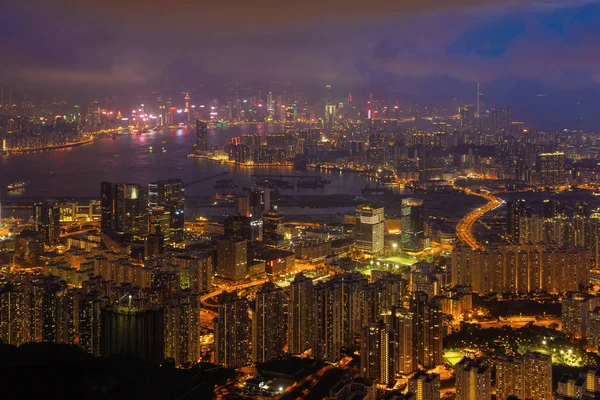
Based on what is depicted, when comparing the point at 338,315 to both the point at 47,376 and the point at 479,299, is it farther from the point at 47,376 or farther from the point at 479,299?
the point at 47,376

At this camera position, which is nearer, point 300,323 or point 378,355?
point 378,355

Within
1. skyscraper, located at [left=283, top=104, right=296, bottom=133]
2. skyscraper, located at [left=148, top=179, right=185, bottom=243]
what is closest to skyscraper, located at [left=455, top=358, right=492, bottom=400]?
skyscraper, located at [left=148, top=179, right=185, bottom=243]

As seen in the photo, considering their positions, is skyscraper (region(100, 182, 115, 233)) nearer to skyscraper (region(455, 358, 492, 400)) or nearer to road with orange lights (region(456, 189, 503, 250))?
road with orange lights (region(456, 189, 503, 250))

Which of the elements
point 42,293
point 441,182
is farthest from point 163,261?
point 441,182

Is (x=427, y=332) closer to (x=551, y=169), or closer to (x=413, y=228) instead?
(x=413, y=228)

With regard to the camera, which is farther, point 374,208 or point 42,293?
point 374,208

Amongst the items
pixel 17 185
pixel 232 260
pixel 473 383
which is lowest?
pixel 473 383

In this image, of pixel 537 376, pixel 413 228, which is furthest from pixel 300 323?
pixel 413 228

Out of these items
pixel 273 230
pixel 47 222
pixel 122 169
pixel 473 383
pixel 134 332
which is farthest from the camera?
pixel 122 169
